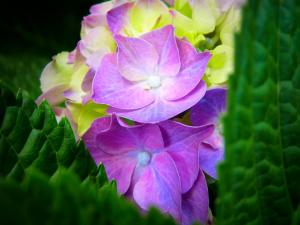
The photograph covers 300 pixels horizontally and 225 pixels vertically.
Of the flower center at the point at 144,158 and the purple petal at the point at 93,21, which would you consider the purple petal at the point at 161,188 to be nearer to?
the flower center at the point at 144,158

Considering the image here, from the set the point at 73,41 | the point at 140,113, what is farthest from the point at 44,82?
the point at 73,41

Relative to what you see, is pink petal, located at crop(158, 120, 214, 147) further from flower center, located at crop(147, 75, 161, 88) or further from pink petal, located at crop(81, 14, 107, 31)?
pink petal, located at crop(81, 14, 107, 31)

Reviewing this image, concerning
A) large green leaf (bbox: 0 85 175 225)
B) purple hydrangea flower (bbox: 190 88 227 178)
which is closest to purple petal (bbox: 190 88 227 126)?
purple hydrangea flower (bbox: 190 88 227 178)

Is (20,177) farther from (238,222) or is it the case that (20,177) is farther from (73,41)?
(73,41)

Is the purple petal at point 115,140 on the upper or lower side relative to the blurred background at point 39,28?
upper

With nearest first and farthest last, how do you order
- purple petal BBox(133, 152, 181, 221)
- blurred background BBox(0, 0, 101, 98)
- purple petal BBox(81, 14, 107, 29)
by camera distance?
purple petal BBox(133, 152, 181, 221) < purple petal BBox(81, 14, 107, 29) < blurred background BBox(0, 0, 101, 98)

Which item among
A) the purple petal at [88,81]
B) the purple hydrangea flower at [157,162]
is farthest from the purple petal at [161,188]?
the purple petal at [88,81]

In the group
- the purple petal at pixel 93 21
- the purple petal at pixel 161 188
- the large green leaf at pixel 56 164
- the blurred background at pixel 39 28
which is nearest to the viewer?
the large green leaf at pixel 56 164
